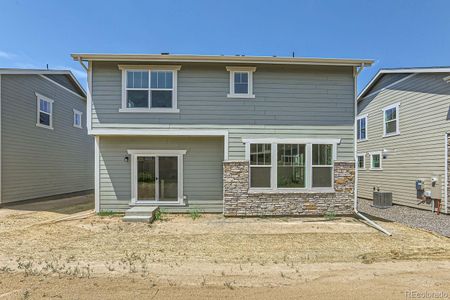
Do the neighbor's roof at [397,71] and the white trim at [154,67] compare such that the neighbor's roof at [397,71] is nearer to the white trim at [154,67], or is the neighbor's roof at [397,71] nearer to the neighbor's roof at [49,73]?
the white trim at [154,67]


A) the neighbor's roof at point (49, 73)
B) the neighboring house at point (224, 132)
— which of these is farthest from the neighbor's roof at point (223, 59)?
the neighbor's roof at point (49, 73)

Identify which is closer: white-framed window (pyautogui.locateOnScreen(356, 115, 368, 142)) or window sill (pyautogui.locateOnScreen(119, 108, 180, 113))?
window sill (pyautogui.locateOnScreen(119, 108, 180, 113))

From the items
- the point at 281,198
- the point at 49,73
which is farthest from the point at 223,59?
the point at 49,73

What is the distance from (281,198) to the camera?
30.2ft

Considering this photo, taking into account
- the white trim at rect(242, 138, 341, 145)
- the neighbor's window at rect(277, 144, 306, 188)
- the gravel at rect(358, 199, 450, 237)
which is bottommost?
the gravel at rect(358, 199, 450, 237)

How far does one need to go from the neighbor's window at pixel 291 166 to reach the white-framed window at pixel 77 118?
13.5 meters

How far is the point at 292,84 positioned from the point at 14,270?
9023 millimetres

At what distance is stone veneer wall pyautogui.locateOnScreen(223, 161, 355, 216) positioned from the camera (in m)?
9.11

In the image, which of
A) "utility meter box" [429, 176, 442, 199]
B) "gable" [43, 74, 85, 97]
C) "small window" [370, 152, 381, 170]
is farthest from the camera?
"gable" [43, 74, 85, 97]

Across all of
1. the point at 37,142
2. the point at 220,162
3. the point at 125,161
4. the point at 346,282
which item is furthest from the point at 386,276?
the point at 37,142

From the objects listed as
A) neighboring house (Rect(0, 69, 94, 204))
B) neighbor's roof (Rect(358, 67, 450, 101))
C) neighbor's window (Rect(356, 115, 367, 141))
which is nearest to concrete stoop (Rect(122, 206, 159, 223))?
neighboring house (Rect(0, 69, 94, 204))

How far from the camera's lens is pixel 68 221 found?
842cm

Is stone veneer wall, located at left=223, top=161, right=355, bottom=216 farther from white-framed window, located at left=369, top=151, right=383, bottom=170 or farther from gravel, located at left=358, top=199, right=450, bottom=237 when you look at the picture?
white-framed window, located at left=369, top=151, right=383, bottom=170

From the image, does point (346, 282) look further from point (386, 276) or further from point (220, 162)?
point (220, 162)
